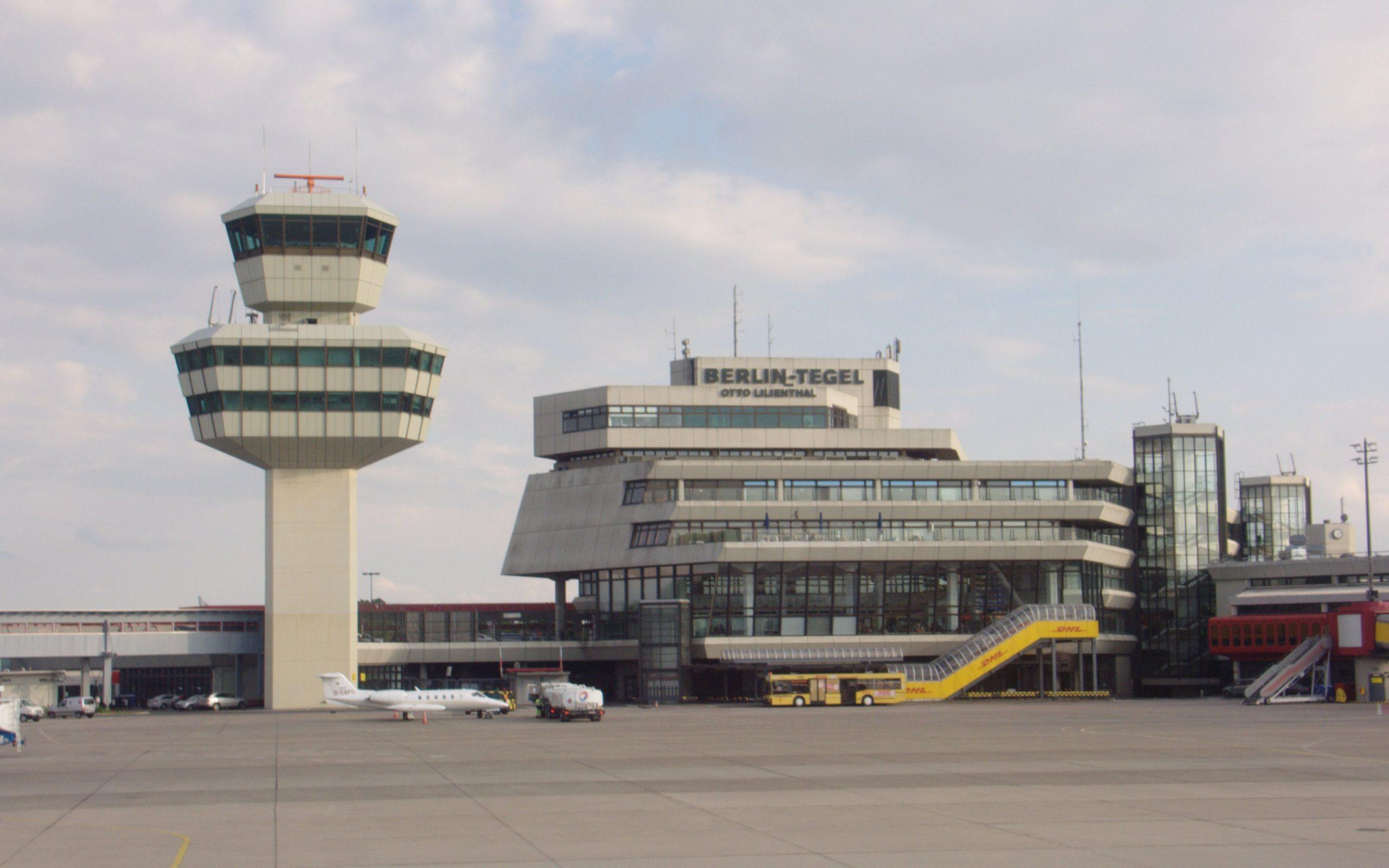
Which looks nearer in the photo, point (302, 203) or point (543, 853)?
point (543, 853)

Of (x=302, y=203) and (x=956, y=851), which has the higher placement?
(x=302, y=203)

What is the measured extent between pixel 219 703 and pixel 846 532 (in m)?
49.4

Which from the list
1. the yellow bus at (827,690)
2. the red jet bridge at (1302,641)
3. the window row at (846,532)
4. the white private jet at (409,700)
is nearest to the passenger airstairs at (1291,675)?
the red jet bridge at (1302,641)

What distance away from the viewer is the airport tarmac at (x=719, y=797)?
92.9 feet

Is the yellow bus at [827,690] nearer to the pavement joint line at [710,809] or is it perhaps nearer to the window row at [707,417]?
the window row at [707,417]

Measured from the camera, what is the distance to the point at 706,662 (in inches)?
4205

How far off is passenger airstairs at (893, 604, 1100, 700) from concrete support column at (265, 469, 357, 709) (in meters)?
40.5

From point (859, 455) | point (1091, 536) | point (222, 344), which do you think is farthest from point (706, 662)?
point (222, 344)

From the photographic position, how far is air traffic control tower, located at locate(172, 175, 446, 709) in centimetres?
9781

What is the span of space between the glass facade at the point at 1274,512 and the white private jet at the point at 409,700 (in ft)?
401

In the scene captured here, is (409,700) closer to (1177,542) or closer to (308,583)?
(308,583)

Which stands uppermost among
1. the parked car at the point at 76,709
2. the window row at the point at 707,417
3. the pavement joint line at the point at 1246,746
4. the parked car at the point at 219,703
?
the window row at the point at 707,417

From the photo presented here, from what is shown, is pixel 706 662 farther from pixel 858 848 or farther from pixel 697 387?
pixel 858 848

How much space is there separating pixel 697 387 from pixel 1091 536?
34.2m
